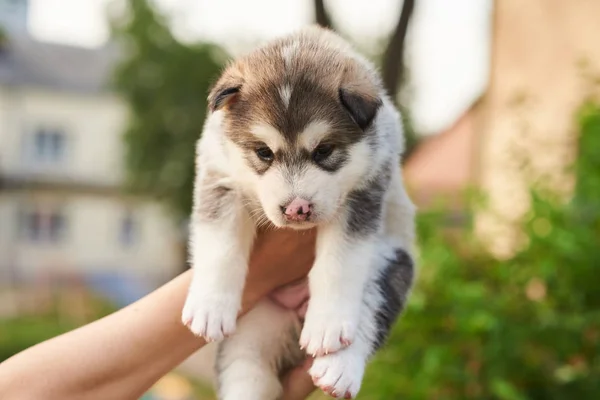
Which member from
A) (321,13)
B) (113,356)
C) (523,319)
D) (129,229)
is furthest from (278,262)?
(129,229)

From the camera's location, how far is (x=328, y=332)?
241 centimetres

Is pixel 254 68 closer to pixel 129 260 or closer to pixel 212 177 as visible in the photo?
pixel 212 177

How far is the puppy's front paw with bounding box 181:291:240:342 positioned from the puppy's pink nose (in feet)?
1.52

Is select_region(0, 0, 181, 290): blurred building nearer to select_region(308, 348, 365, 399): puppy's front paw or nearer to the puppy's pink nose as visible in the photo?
select_region(308, 348, 365, 399): puppy's front paw

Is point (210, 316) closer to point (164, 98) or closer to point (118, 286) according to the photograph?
point (118, 286)

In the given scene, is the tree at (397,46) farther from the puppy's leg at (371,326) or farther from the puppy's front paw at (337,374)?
the puppy's front paw at (337,374)

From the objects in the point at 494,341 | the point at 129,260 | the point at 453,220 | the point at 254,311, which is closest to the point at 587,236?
the point at 494,341

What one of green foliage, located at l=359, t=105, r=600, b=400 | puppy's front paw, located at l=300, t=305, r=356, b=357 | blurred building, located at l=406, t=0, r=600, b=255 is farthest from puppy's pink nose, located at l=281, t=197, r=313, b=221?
blurred building, located at l=406, t=0, r=600, b=255

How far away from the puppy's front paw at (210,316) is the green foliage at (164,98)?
874 inches

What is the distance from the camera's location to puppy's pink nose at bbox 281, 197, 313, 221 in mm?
2207

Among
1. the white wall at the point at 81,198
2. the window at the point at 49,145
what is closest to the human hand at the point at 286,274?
the white wall at the point at 81,198

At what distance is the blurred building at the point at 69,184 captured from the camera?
93.2ft

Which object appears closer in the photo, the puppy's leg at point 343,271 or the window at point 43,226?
the puppy's leg at point 343,271

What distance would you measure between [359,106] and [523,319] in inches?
119
